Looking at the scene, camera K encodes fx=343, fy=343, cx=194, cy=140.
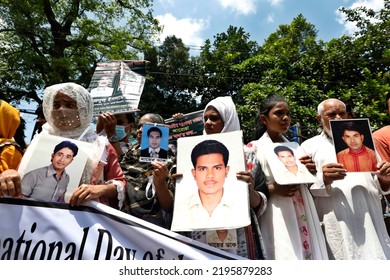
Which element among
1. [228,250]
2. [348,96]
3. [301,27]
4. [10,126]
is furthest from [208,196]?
[301,27]

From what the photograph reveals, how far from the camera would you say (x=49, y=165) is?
5.94 ft

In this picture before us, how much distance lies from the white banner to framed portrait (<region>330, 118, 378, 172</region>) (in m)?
0.94

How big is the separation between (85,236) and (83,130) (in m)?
0.61

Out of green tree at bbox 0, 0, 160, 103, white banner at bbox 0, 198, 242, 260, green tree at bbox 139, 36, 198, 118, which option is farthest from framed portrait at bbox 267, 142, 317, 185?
green tree at bbox 139, 36, 198, 118

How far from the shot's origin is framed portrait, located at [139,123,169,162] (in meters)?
2.08

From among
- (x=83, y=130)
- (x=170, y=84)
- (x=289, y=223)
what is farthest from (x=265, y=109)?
(x=170, y=84)

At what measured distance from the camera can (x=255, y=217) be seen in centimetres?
204

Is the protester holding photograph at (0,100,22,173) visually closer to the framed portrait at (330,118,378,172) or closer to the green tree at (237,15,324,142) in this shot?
the framed portrait at (330,118,378,172)

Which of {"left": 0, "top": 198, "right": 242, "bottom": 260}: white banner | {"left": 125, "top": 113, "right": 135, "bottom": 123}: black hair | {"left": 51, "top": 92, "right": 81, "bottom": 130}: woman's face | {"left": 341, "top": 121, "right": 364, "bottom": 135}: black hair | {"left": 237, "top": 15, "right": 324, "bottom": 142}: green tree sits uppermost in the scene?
{"left": 237, "top": 15, "right": 324, "bottom": 142}: green tree

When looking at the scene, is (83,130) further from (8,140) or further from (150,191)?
(150,191)

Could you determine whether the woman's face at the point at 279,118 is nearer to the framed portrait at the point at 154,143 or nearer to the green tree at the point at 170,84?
the framed portrait at the point at 154,143

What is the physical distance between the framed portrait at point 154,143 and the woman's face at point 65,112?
0.40 meters

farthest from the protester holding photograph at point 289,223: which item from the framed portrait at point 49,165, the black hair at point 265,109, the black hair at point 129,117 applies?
the black hair at point 129,117

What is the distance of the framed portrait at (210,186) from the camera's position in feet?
5.92
